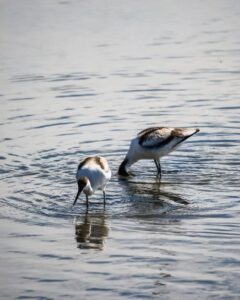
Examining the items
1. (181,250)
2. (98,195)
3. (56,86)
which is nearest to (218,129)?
(98,195)

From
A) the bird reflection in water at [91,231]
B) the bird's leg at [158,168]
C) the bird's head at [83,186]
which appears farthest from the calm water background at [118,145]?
the bird's head at [83,186]

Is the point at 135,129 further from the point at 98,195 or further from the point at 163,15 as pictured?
the point at 163,15

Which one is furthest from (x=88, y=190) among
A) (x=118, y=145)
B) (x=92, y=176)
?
(x=118, y=145)

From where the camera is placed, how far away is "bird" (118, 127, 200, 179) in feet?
47.3

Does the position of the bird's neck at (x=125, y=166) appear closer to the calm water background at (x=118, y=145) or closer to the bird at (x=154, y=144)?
the bird at (x=154, y=144)

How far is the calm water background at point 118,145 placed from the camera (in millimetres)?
9367

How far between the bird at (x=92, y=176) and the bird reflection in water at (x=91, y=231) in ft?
1.35

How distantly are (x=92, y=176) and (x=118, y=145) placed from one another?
3.23 meters

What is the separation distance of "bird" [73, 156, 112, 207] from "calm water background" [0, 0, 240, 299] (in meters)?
0.25

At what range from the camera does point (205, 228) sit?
10750 mm

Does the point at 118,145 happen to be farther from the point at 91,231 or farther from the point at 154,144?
the point at 91,231

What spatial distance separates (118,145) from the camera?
51.0 ft

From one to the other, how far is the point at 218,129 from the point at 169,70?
5054 mm

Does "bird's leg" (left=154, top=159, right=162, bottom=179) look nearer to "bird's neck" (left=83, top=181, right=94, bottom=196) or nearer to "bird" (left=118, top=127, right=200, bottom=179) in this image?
"bird" (left=118, top=127, right=200, bottom=179)
